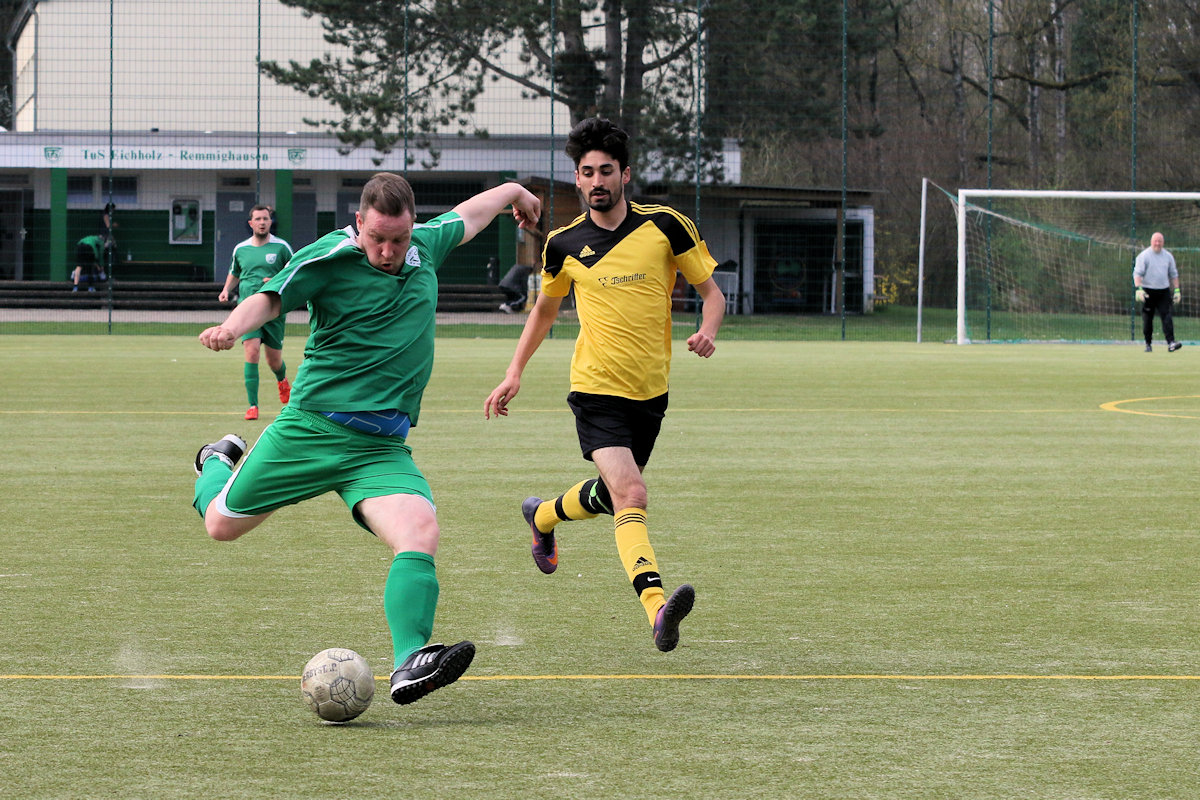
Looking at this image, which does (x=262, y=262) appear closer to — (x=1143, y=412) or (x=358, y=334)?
(x=1143, y=412)

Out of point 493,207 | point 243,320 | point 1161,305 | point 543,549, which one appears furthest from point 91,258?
point 243,320

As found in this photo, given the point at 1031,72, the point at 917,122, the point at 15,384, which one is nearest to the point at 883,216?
the point at 917,122

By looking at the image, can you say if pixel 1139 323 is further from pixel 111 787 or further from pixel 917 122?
pixel 111 787

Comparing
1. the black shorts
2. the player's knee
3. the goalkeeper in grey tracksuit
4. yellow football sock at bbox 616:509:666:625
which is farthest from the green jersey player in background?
the goalkeeper in grey tracksuit

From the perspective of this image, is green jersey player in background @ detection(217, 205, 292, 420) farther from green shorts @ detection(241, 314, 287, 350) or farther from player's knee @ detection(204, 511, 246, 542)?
player's knee @ detection(204, 511, 246, 542)

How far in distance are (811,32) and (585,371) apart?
30.8 metres

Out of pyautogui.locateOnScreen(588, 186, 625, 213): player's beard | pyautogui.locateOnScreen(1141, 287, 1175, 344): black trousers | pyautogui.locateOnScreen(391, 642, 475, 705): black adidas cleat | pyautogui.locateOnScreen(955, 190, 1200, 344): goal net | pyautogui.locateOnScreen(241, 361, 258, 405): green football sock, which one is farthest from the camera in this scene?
pyautogui.locateOnScreen(955, 190, 1200, 344): goal net

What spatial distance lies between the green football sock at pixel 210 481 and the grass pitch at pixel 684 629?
1.66 feet

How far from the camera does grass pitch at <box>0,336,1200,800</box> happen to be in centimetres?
406

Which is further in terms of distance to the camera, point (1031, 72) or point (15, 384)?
point (1031, 72)

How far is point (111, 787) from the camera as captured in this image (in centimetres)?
383

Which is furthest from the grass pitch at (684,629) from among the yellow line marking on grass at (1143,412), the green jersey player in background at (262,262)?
the green jersey player in background at (262,262)

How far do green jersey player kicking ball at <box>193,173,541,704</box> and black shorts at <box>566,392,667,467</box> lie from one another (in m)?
1.08

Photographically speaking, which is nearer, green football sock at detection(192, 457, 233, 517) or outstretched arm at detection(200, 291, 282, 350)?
outstretched arm at detection(200, 291, 282, 350)
